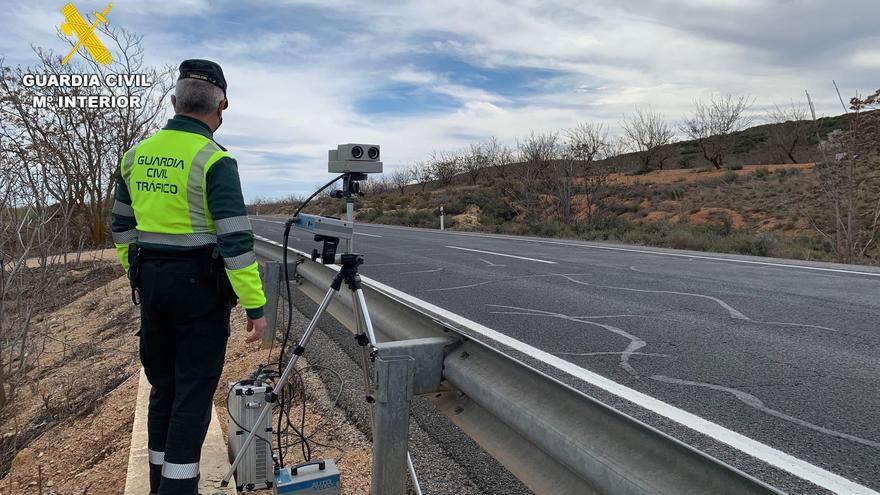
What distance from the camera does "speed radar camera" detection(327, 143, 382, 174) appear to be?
3281 mm

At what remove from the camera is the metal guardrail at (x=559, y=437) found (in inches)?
60.6

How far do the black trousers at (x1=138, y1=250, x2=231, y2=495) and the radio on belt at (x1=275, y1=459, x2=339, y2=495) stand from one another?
0.44 meters

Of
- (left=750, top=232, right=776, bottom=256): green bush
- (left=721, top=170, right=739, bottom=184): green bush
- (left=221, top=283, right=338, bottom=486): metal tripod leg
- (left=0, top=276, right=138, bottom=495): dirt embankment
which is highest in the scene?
(left=721, top=170, right=739, bottom=184): green bush

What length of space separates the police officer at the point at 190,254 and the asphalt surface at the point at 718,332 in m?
2.46

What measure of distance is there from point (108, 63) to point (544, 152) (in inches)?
681

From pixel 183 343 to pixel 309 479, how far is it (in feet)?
2.88

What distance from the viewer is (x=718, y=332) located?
19.4ft

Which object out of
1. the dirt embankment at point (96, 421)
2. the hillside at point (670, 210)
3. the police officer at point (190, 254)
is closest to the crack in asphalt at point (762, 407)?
the dirt embankment at point (96, 421)

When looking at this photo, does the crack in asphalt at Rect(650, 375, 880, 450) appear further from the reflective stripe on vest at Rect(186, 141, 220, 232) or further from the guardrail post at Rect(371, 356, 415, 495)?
the reflective stripe on vest at Rect(186, 141, 220, 232)

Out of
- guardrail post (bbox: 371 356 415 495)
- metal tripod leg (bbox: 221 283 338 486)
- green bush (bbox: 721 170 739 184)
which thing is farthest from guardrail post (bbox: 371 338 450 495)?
green bush (bbox: 721 170 739 184)

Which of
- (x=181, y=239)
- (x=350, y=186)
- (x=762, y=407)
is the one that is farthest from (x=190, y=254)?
(x=762, y=407)

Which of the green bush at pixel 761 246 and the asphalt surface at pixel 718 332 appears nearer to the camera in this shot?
the asphalt surface at pixel 718 332

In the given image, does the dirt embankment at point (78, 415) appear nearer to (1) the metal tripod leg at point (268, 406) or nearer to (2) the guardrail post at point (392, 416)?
(1) the metal tripod leg at point (268, 406)

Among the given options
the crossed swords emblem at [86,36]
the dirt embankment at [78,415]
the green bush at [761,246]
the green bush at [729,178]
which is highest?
the crossed swords emblem at [86,36]
